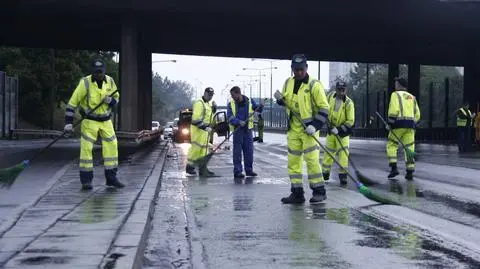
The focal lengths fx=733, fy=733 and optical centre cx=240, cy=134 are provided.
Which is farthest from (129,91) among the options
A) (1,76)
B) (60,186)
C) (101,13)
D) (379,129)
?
(379,129)

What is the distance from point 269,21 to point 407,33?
7.84 m

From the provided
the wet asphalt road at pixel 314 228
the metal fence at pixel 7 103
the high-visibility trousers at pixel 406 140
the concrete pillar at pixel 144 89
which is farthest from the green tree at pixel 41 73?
the wet asphalt road at pixel 314 228

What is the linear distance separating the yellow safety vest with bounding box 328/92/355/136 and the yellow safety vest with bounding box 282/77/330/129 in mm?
3406

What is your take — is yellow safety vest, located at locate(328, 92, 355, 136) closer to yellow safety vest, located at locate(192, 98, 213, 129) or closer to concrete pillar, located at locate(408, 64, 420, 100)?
yellow safety vest, located at locate(192, 98, 213, 129)

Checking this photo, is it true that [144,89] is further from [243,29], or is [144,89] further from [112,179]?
[112,179]

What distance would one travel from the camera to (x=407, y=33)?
1501 inches

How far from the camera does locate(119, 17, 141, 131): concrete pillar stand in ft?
111

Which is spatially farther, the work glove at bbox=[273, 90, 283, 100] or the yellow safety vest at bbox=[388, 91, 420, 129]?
the yellow safety vest at bbox=[388, 91, 420, 129]

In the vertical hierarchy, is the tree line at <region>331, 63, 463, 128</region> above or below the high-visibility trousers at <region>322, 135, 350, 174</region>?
above

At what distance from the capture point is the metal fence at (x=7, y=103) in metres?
36.1

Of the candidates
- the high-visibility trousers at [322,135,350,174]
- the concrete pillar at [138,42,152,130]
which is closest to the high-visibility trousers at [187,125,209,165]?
the high-visibility trousers at [322,135,350,174]

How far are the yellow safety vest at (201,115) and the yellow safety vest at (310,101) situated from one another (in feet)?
20.1

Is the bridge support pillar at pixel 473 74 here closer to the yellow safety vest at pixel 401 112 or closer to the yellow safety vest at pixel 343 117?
the yellow safety vest at pixel 401 112

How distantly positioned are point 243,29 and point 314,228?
30.1 meters
